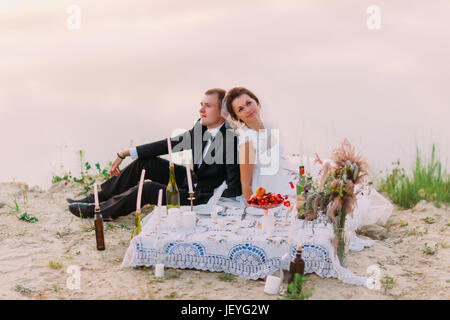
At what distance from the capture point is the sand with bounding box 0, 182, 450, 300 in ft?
14.1

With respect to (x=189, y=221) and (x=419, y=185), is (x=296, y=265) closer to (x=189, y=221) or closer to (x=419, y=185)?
(x=189, y=221)

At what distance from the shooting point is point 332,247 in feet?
14.8

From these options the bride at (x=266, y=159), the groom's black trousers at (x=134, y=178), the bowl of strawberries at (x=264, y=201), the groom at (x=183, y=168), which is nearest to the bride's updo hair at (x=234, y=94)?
the bride at (x=266, y=159)

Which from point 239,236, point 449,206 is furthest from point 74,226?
point 449,206

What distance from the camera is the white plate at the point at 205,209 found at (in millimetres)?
5453

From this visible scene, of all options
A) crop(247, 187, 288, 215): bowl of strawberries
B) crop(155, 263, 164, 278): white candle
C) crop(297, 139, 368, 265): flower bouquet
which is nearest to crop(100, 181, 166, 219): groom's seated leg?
crop(155, 263, 164, 278): white candle

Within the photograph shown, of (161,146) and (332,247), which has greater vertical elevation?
(161,146)

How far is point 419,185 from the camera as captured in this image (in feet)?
25.7

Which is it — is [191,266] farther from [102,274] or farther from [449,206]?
[449,206]

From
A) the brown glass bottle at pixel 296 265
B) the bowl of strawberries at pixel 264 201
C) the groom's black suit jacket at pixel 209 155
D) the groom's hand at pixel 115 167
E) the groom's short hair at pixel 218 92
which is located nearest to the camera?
the brown glass bottle at pixel 296 265

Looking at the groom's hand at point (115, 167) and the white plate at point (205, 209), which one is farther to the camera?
the groom's hand at point (115, 167)

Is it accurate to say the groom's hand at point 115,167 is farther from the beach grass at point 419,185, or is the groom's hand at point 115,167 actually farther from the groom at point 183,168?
the beach grass at point 419,185

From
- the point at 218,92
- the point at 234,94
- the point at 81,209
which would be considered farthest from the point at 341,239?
the point at 81,209
